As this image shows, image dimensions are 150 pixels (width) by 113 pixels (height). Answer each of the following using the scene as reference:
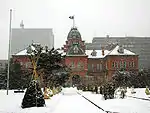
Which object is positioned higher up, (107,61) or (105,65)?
(107,61)

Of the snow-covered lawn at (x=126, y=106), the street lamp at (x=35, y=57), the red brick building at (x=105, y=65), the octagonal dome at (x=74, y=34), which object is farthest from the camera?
the octagonal dome at (x=74, y=34)

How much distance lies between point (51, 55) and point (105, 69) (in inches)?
1982

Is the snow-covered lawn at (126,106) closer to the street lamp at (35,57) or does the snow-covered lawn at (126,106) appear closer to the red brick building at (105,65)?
the street lamp at (35,57)

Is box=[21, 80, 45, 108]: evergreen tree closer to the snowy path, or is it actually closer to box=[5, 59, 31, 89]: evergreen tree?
the snowy path

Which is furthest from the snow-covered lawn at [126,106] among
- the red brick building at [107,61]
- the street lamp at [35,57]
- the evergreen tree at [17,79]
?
the red brick building at [107,61]

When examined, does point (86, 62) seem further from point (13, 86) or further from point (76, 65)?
point (13, 86)

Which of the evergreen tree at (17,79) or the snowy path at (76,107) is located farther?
the evergreen tree at (17,79)

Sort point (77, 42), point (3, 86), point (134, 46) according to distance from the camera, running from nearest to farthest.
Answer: point (3, 86) < point (77, 42) < point (134, 46)

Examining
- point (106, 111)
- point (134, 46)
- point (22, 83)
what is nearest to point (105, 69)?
point (22, 83)

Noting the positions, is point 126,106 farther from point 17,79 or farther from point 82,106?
point 17,79

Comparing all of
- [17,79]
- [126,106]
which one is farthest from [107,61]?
[126,106]

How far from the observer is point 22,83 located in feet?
178

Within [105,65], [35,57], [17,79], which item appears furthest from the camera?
[105,65]

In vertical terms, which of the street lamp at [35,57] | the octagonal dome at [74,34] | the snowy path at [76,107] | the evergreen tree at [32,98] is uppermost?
the octagonal dome at [74,34]
